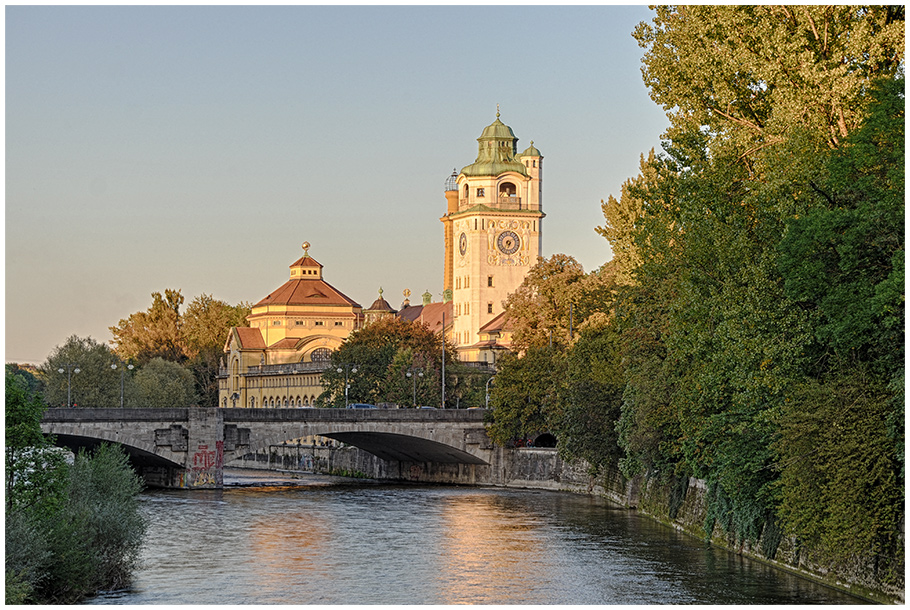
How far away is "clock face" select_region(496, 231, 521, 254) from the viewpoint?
135875 millimetres

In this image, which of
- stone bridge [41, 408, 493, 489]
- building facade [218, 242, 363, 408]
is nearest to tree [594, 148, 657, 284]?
stone bridge [41, 408, 493, 489]

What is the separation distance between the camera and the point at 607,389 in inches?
2048

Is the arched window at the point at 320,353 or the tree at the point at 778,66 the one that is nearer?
the tree at the point at 778,66

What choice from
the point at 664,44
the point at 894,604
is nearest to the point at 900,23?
the point at 664,44

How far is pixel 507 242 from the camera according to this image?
13600 centimetres

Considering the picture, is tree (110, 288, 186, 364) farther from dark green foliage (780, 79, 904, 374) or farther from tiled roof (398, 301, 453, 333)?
dark green foliage (780, 79, 904, 374)

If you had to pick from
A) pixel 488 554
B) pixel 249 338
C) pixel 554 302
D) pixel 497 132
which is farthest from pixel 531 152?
pixel 488 554

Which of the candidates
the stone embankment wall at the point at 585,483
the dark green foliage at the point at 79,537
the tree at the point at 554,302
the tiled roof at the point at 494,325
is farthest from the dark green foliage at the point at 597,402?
the tiled roof at the point at 494,325

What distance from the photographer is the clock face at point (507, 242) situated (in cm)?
13588

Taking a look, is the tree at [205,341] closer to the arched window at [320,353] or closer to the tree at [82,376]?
the arched window at [320,353]

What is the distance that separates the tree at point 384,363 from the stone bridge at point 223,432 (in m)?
18.8

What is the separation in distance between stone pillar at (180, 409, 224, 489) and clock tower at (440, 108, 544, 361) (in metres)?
70.8

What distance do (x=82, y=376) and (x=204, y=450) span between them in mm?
32404

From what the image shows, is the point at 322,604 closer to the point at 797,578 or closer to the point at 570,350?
the point at 797,578
